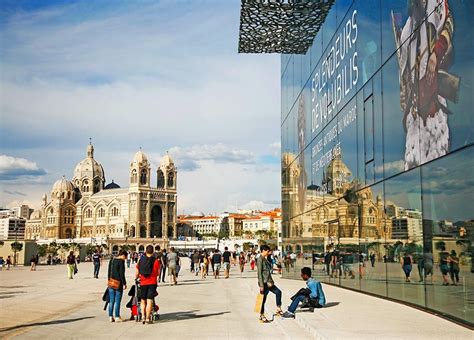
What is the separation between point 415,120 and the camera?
480 inches

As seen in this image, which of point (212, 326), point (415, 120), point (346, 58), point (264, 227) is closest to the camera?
point (212, 326)

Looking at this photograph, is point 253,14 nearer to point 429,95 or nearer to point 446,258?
point 429,95

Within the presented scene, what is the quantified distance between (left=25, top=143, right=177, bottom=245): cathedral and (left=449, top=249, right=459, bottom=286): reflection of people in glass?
5402 inches

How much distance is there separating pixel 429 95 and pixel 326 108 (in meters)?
9.70

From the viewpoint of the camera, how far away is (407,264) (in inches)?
506

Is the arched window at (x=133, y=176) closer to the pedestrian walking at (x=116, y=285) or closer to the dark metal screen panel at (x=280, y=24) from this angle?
the dark metal screen panel at (x=280, y=24)

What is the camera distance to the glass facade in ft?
33.5

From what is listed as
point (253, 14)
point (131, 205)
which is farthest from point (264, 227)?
point (253, 14)

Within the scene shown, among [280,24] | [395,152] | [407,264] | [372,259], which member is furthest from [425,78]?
[280,24]

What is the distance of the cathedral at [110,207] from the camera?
510 feet

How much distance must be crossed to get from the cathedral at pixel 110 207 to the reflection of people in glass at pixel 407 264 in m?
135

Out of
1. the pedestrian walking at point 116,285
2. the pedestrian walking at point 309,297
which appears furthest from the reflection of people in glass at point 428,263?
the pedestrian walking at point 116,285

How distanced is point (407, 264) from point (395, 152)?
2601 mm

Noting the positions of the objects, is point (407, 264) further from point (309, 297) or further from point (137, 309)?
point (137, 309)
